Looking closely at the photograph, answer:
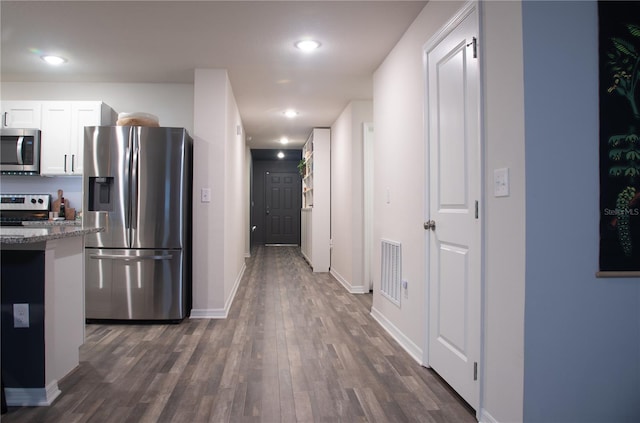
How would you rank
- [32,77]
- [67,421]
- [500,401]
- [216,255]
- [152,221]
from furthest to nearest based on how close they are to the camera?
1. [32,77]
2. [216,255]
3. [152,221]
4. [67,421]
5. [500,401]

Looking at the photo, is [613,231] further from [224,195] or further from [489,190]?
[224,195]

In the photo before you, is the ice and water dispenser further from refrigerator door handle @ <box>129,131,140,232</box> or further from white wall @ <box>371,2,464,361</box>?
white wall @ <box>371,2,464,361</box>

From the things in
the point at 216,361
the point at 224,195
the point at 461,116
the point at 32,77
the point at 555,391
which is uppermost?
the point at 32,77

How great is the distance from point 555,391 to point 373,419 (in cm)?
79

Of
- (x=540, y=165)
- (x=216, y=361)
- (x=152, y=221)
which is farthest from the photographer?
(x=152, y=221)

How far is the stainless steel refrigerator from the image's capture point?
342cm

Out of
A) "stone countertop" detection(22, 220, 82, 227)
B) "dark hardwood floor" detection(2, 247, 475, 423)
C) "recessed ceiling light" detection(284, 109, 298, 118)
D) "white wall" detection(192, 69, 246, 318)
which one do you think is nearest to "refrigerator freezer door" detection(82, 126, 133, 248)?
"stone countertop" detection(22, 220, 82, 227)

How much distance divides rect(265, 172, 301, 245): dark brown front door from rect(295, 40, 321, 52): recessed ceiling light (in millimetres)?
7510

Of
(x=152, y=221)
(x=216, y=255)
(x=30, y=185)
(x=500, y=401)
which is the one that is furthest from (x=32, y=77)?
(x=500, y=401)

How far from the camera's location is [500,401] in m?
1.65

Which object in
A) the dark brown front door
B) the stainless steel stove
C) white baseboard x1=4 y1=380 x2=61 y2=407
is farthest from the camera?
the dark brown front door

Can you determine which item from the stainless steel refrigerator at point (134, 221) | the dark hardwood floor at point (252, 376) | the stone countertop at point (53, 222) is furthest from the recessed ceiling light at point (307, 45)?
the stone countertop at point (53, 222)

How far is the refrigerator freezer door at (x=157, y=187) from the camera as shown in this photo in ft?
11.2

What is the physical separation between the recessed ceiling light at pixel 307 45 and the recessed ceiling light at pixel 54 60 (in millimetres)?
2167
